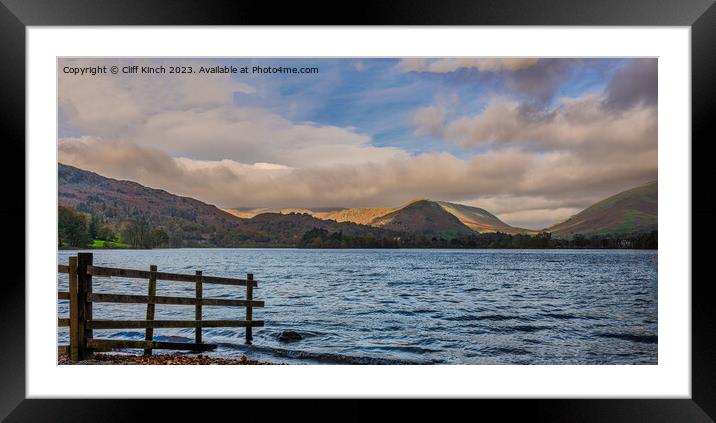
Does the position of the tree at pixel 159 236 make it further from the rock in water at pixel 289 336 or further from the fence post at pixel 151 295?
the fence post at pixel 151 295

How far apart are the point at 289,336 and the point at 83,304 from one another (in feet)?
12.4

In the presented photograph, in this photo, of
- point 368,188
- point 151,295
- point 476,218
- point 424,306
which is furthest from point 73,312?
point 476,218

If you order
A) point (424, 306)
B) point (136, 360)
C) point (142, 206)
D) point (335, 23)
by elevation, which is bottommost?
point (424, 306)

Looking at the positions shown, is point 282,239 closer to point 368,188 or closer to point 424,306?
point 368,188

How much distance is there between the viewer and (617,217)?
18203mm

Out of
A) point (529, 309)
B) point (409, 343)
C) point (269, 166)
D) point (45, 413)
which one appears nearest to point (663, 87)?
point (45, 413)

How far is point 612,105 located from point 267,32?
1248cm

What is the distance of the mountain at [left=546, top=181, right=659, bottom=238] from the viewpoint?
16.0 m

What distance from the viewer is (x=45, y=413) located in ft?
12.6

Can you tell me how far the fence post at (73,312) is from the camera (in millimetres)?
5207

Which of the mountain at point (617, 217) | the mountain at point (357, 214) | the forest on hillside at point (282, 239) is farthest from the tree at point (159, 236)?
the mountain at point (617, 217)

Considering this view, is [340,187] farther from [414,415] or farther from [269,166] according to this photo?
[414,415]

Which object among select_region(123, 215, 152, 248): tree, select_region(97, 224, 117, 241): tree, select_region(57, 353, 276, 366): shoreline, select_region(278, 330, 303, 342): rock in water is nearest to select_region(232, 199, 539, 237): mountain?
select_region(123, 215, 152, 248): tree

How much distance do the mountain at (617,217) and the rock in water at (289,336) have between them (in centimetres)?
1157
